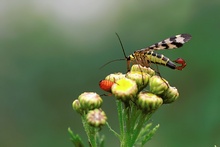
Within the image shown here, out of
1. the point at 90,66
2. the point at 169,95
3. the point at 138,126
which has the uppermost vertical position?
the point at 90,66

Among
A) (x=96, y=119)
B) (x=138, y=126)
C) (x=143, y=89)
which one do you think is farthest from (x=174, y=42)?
(x=96, y=119)

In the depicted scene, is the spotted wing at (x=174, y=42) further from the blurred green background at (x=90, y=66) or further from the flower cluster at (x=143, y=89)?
the blurred green background at (x=90, y=66)

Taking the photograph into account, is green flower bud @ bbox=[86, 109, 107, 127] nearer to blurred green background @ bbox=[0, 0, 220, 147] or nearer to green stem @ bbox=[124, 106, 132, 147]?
green stem @ bbox=[124, 106, 132, 147]

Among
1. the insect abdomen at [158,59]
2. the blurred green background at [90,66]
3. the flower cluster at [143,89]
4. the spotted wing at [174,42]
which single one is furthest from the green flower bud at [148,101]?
the blurred green background at [90,66]

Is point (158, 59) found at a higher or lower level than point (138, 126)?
higher

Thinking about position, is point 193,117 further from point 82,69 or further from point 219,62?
point 82,69

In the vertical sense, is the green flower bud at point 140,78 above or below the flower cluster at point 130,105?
above

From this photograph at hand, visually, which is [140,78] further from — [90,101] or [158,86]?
[90,101]

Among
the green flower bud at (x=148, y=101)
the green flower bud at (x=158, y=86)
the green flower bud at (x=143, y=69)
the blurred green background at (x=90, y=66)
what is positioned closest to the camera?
the green flower bud at (x=148, y=101)
